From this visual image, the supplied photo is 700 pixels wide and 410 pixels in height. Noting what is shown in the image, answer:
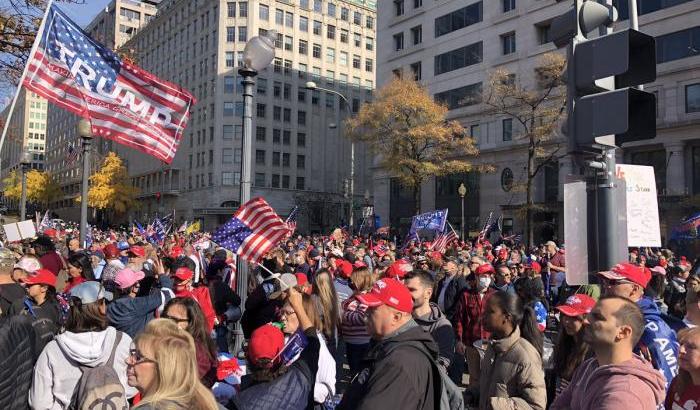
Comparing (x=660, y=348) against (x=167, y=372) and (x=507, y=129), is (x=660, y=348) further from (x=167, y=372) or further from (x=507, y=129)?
(x=507, y=129)

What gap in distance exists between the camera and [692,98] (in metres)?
33.1

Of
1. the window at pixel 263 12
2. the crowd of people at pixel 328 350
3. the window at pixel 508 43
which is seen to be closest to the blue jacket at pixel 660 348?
the crowd of people at pixel 328 350

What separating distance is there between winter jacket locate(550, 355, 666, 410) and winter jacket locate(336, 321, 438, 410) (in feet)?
2.56

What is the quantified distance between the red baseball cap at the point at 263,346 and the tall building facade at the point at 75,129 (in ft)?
303

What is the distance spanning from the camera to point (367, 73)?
83.7 m

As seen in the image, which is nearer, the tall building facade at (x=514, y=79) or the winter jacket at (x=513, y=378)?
the winter jacket at (x=513, y=378)

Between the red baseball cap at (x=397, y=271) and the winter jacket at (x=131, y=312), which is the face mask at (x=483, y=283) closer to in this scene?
the red baseball cap at (x=397, y=271)

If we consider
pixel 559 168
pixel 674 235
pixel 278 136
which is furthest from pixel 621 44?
pixel 278 136

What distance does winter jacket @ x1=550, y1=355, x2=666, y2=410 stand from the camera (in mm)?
2541

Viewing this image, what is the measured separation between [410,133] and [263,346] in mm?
34165

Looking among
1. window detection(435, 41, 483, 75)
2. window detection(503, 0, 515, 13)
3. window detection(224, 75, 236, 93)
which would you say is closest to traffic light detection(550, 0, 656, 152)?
window detection(503, 0, 515, 13)

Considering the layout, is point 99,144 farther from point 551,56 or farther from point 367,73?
point 551,56

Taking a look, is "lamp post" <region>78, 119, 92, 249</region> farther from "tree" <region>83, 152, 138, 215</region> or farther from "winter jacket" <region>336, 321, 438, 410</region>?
"tree" <region>83, 152, 138, 215</region>

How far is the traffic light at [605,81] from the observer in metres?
4.88
